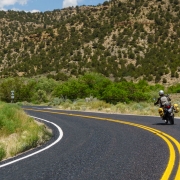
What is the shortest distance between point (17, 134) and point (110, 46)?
61.6 m

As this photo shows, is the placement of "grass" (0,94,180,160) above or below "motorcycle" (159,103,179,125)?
below

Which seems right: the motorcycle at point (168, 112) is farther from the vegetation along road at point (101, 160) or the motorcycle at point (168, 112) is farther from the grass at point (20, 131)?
the grass at point (20, 131)

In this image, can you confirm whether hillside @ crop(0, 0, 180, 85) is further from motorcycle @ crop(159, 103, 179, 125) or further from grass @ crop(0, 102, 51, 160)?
grass @ crop(0, 102, 51, 160)

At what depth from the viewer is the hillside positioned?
6581 centimetres

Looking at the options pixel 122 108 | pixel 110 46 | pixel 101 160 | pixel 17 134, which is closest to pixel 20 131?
pixel 17 134

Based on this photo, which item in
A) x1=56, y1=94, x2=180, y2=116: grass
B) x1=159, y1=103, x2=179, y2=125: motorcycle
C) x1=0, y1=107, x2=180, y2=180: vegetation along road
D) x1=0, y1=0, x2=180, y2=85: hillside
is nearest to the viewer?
x1=0, y1=107, x2=180, y2=180: vegetation along road

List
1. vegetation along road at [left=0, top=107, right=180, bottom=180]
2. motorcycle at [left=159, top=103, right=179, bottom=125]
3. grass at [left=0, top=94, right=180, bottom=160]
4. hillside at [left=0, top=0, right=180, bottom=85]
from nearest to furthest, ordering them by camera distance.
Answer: vegetation along road at [left=0, top=107, right=180, bottom=180], grass at [left=0, top=94, right=180, bottom=160], motorcycle at [left=159, top=103, right=179, bottom=125], hillside at [left=0, top=0, right=180, bottom=85]

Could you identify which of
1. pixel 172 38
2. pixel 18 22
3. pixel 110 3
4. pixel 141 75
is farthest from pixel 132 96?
pixel 18 22

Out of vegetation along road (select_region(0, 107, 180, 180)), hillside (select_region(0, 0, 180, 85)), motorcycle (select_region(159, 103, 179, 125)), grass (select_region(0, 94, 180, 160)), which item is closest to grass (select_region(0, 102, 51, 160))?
grass (select_region(0, 94, 180, 160))

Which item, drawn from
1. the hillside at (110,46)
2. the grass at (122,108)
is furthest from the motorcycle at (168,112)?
the hillside at (110,46)

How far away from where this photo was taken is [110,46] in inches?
2931

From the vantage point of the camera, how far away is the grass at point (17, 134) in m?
10.3

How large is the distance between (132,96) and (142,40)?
1253 inches

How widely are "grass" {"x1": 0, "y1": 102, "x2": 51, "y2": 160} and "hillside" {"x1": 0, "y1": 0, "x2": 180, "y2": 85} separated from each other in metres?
44.1
